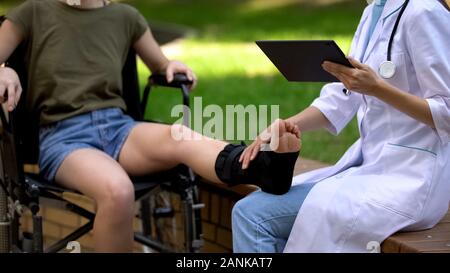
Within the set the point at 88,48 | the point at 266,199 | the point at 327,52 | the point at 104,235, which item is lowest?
the point at 104,235

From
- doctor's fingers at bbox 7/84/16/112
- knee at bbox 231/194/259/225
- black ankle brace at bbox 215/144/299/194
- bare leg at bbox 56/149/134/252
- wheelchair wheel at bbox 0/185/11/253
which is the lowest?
wheelchair wheel at bbox 0/185/11/253

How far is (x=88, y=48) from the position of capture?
347 centimetres

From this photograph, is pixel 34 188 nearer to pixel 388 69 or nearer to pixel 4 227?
pixel 4 227

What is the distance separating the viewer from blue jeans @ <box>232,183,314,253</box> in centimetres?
258

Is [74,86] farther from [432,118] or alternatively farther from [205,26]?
[205,26]

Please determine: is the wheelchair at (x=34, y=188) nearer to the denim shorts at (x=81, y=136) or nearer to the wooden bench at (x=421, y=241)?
the denim shorts at (x=81, y=136)

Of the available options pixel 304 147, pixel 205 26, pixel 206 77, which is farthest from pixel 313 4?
pixel 304 147

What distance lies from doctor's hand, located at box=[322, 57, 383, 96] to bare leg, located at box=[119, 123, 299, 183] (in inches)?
26.5

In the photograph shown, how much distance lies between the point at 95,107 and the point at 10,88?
1.28 feet

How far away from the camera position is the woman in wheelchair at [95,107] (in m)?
3.10

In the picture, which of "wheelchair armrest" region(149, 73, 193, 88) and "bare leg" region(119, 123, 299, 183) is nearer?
"bare leg" region(119, 123, 299, 183)

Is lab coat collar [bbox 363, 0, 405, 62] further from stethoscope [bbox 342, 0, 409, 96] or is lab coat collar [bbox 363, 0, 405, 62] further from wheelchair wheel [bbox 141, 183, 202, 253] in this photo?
Result: wheelchair wheel [bbox 141, 183, 202, 253]

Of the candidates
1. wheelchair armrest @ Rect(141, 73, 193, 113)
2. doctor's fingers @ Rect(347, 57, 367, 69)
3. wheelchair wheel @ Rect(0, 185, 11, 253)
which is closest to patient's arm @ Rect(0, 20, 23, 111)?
wheelchair wheel @ Rect(0, 185, 11, 253)
